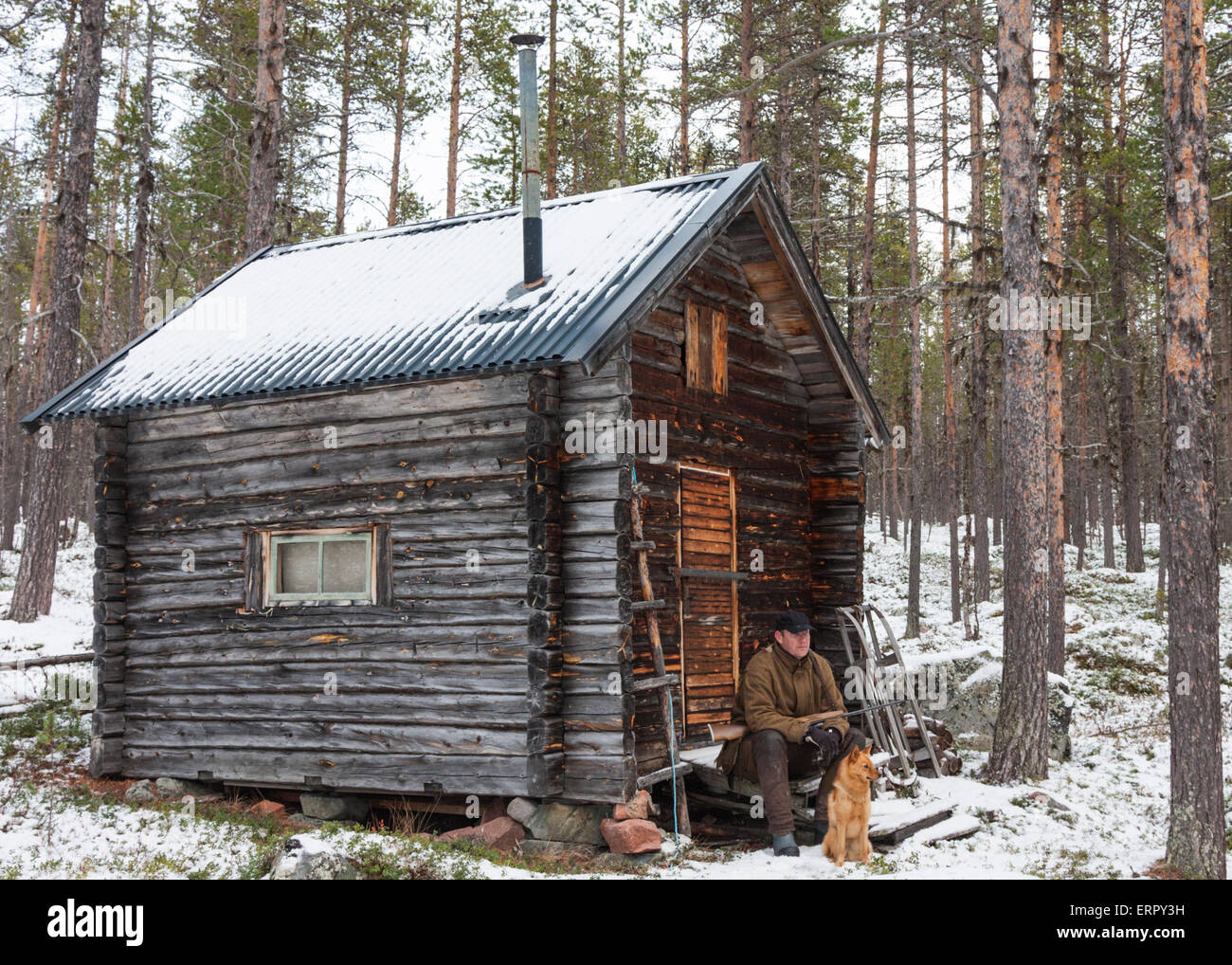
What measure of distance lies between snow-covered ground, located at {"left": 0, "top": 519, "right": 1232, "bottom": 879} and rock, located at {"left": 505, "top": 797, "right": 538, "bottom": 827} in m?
0.65

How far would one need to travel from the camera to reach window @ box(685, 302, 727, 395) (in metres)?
10.9

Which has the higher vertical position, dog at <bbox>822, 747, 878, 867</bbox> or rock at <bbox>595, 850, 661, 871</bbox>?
dog at <bbox>822, 747, 878, 867</bbox>

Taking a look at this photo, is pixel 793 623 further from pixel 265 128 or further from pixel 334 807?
pixel 265 128

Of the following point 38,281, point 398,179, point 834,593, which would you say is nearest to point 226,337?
point 834,593

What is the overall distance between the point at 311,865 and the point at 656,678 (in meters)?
3.28

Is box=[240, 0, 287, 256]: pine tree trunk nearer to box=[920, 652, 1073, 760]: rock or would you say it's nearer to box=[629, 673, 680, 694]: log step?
box=[629, 673, 680, 694]: log step

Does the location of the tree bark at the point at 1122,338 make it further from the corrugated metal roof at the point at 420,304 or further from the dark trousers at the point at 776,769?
the dark trousers at the point at 776,769

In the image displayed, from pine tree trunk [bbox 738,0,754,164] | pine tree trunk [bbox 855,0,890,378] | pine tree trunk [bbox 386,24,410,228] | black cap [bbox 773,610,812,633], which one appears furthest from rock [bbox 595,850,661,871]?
pine tree trunk [bbox 386,24,410,228]

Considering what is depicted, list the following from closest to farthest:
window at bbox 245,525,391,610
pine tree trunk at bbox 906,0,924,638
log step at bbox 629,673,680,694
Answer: log step at bbox 629,673,680,694 < window at bbox 245,525,391,610 < pine tree trunk at bbox 906,0,924,638

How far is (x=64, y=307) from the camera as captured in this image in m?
18.0

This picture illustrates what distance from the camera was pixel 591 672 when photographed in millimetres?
9016

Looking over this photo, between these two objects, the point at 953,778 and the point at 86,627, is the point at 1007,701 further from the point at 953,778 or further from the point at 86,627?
the point at 86,627

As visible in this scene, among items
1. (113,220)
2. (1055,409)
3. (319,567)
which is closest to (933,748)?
(319,567)
